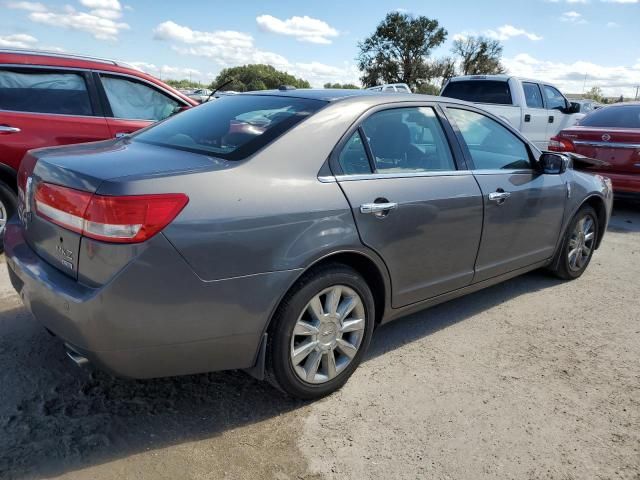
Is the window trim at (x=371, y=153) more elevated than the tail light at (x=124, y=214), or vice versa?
the window trim at (x=371, y=153)

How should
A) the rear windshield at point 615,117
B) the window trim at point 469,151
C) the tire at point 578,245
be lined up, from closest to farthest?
the window trim at point 469,151, the tire at point 578,245, the rear windshield at point 615,117

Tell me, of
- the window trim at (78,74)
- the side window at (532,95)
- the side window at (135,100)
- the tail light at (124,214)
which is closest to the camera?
the tail light at (124,214)

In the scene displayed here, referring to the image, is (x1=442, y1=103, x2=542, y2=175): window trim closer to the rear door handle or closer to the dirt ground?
the rear door handle

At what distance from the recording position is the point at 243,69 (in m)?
88.6

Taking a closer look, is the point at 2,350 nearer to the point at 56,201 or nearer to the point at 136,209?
the point at 56,201

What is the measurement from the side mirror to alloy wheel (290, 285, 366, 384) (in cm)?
214

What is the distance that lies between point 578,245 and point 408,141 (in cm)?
245

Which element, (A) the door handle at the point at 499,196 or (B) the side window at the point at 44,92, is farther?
(B) the side window at the point at 44,92

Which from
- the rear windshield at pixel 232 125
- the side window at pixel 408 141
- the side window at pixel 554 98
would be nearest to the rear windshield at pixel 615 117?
the side window at pixel 554 98

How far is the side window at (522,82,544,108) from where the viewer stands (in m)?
11.1

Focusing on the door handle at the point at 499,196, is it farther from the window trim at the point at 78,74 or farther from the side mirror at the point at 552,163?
the window trim at the point at 78,74

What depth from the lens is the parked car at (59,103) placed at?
482 centimetres

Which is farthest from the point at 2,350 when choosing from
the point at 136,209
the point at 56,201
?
the point at 136,209

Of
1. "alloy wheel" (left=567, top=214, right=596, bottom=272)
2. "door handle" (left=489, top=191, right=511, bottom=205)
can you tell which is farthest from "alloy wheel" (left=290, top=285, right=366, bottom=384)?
"alloy wheel" (left=567, top=214, right=596, bottom=272)
